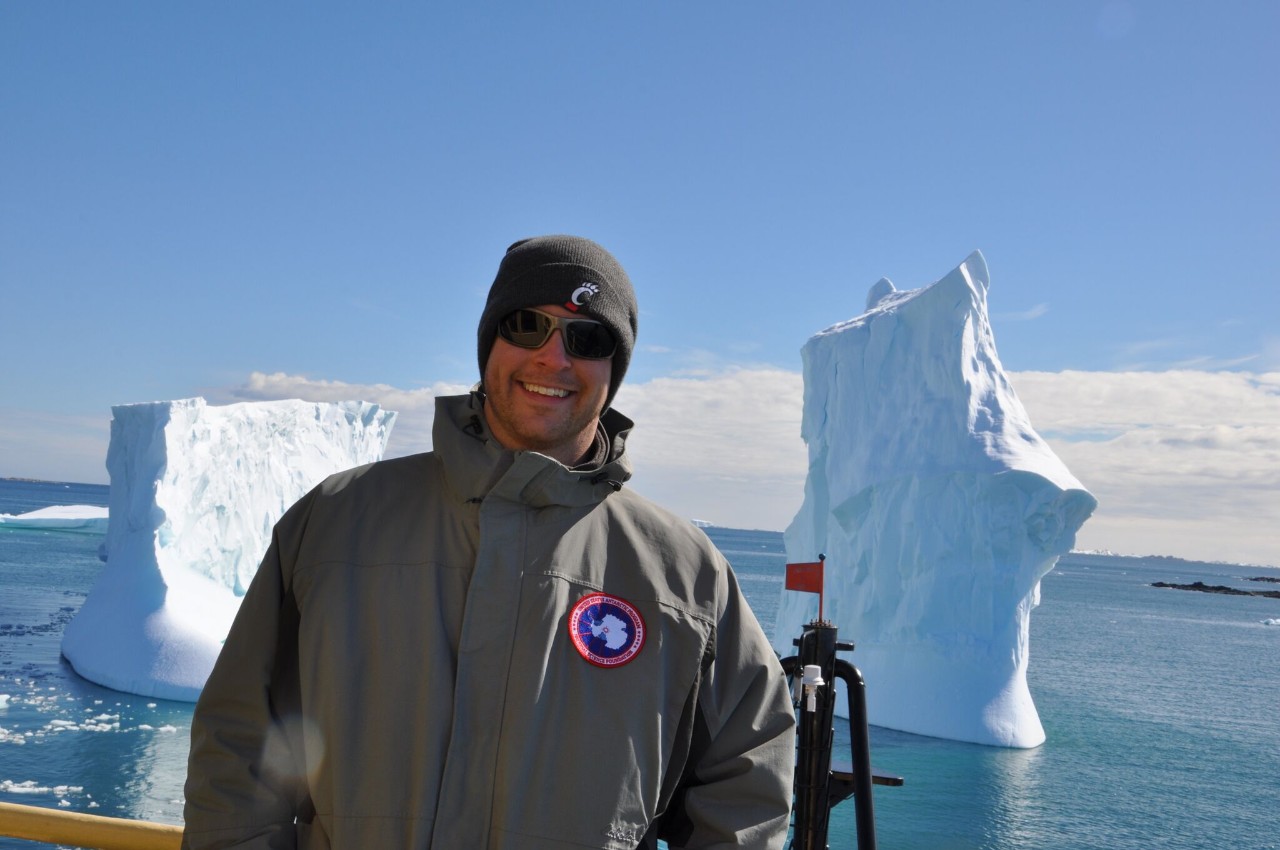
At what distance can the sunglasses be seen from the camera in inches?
51.4

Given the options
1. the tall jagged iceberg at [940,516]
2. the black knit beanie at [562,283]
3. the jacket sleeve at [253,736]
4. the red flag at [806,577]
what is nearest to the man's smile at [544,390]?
the black knit beanie at [562,283]

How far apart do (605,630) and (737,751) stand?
0.24 metres

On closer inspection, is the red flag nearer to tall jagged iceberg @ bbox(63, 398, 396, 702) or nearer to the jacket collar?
the jacket collar

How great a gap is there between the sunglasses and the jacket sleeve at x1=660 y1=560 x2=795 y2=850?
0.35 meters

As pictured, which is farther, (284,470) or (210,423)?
(284,470)

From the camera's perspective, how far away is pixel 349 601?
3.95 ft

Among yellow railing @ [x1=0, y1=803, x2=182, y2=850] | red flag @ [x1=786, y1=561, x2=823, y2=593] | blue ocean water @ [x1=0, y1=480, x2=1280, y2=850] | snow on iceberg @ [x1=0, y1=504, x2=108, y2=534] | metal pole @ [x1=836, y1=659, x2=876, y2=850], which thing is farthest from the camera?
snow on iceberg @ [x1=0, y1=504, x2=108, y2=534]

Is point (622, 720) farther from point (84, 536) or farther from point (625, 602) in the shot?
point (84, 536)

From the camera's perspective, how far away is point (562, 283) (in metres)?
1.29

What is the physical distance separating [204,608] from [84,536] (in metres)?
43.8

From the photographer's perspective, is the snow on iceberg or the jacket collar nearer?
the jacket collar

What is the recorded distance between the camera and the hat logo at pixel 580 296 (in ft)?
4.23

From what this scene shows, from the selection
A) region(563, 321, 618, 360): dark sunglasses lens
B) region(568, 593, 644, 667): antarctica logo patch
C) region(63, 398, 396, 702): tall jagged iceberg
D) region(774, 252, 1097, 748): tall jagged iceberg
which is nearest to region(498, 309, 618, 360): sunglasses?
region(563, 321, 618, 360): dark sunglasses lens

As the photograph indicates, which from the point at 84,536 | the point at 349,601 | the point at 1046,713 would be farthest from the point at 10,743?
the point at 84,536
